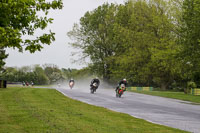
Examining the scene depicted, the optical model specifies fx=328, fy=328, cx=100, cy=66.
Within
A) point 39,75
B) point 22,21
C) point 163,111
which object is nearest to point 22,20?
point 22,21

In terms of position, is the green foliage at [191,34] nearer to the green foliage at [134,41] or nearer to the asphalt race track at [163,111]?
the green foliage at [134,41]

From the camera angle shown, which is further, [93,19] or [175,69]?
[93,19]

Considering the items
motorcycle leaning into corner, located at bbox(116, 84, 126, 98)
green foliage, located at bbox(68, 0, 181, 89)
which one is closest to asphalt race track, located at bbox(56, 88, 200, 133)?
motorcycle leaning into corner, located at bbox(116, 84, 126, 98)

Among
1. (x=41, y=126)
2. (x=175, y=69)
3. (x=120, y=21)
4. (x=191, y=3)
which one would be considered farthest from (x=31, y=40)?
(x=120, y=21)

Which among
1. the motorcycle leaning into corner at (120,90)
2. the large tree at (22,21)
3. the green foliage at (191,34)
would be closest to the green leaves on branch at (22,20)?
the large tree at (22,21)

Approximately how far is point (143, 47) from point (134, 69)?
4.01 metres

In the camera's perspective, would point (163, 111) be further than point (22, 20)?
Yes

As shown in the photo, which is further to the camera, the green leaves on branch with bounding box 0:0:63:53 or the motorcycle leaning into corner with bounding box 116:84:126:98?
the motorcycle leaning into corner with bounding box 116:84:126:98

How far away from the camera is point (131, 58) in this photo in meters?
53.8

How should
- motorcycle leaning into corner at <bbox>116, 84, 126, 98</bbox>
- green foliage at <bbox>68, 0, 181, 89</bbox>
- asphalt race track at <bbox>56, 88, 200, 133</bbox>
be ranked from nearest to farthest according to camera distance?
asphalt race track at <bbox>56, 88, 200, 133</bbox> → motorcycle leaning into corner at <bbox>116, 84, 126, 98</bbox> → green foliage at <bbox>68, 0, 181, 89</bbox>

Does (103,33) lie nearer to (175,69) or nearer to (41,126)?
(175,69)

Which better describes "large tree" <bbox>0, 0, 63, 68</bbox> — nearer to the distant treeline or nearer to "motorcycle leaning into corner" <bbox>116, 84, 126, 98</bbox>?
"motorcycle leaning into corner" <bbox>116, 84, 126, 98</bbox>

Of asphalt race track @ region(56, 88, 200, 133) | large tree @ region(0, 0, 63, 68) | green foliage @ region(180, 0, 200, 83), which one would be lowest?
asphalt race track @ region(56, 88, 200, 133)

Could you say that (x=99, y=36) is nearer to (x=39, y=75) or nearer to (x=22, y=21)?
(x=22, y=21)
